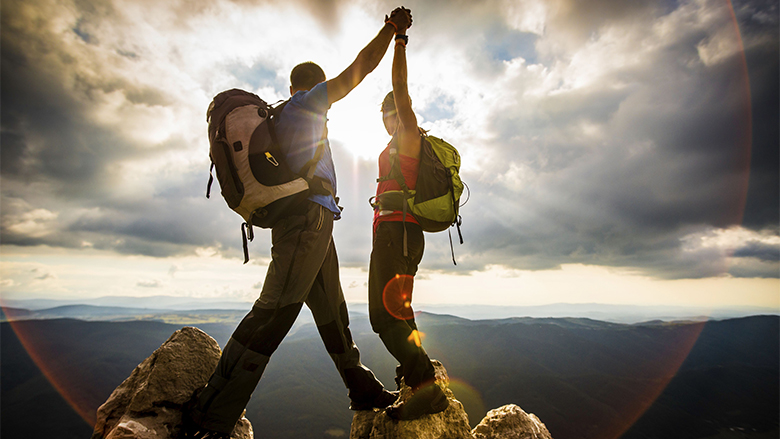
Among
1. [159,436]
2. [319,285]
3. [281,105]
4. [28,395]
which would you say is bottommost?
→ [28,395]

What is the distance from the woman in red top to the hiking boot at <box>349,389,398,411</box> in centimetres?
13

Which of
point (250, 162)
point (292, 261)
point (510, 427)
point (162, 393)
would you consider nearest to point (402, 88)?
point (250, 162)

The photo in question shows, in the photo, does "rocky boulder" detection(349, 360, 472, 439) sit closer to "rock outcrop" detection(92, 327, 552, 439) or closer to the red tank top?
"rock outcrop" detection(92, 327, 552, 439)

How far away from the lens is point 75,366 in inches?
7421

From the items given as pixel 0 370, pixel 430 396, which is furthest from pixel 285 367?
pixel 430 396

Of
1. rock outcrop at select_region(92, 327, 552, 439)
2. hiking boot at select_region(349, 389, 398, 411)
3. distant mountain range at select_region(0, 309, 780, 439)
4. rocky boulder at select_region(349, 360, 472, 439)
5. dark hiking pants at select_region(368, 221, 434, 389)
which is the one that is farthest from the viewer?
distant mountain range at select_region(0, 309, 780, 439)

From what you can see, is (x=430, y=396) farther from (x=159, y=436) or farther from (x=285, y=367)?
(x=285, y=367)

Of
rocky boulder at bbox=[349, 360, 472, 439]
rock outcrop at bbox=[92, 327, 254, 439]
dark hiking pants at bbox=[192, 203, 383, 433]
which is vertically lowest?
rocky boulder at bbox=[349, 360, 472, 439]

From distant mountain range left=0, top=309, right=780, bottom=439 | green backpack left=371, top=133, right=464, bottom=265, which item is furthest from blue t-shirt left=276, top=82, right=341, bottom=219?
distant mountain range left=0, top=309, right=780, bottom=439

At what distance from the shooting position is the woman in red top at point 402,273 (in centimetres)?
320

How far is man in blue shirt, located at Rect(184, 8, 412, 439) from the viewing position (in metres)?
2.50

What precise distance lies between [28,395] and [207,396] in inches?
10788

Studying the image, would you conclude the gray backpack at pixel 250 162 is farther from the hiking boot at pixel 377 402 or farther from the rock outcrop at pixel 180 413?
the hiking boot at pixel 377 402

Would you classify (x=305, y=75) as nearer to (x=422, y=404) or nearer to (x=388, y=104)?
(x=388, y=104)
